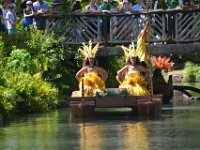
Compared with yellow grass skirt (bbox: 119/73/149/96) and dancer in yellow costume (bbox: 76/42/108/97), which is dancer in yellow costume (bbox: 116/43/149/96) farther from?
dancer in yellow costume (bbox: 76/42/108/97)

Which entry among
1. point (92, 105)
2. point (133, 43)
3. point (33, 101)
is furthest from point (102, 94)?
point (133, 43)

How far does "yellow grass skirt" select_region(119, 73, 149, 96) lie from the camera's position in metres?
23.0

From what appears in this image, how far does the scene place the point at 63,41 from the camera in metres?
27.0

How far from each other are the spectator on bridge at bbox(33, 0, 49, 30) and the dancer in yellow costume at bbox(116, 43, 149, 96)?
3.48 meters

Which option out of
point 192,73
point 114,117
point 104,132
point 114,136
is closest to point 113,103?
point 114,117

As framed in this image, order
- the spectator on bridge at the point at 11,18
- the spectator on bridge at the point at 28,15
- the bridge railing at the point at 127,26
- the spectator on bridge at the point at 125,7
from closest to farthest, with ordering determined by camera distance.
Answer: the spectator on bridge at the point at 11,18
the bridge railing at the point at 127,26
the spectator on bridge at the point at 28,15
the spectator on bridge at the point at 125,7

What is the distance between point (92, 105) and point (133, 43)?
13.4ft

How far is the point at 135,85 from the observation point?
76.4ft

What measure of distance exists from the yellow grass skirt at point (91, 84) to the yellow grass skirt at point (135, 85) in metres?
0.62

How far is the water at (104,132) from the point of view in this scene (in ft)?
57.5

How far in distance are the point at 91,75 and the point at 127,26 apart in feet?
11.1

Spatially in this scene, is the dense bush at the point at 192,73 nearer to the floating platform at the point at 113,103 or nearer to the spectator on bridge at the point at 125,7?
the spectator on bridge at the point at 125,7

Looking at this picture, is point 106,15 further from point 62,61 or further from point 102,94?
point 102,94

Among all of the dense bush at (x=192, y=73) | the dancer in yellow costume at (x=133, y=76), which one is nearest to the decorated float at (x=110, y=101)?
the dancer in yellow costume at (x=133, y=76)
